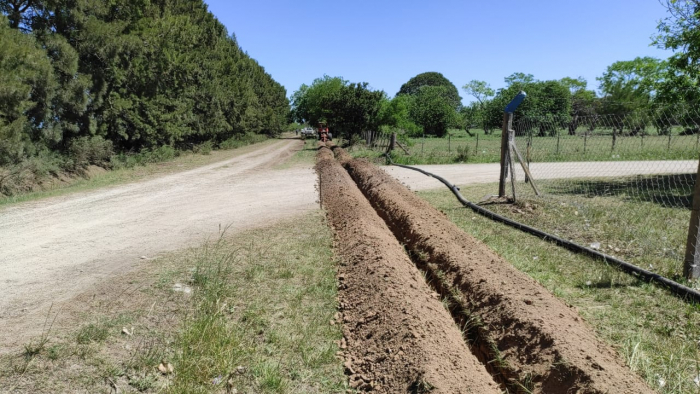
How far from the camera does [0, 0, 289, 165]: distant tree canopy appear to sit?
488 inches

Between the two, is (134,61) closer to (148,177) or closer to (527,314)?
(148,177)

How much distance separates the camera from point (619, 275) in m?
5.09

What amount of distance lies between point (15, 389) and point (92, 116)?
16.7 metres

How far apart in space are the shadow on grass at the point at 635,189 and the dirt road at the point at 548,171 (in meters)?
1.53

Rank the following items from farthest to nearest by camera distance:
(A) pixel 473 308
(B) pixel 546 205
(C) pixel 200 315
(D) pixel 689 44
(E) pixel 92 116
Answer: (E) pixel 92 116
(D) pixel 689 44
(B) pixel 546 205
(A) pixel 473 308
(C) pixel 200 315

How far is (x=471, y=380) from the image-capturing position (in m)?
3.02

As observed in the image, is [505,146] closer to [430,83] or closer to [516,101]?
[516,101]

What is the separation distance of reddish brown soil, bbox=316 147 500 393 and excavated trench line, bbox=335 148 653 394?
0.92ft

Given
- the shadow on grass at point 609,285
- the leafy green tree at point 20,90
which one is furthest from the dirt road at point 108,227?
the shadow on grass at point 609,285

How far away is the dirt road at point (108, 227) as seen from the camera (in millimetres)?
4941

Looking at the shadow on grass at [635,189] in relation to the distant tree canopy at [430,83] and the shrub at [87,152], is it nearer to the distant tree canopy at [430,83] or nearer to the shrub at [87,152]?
the shrub at [87,152]

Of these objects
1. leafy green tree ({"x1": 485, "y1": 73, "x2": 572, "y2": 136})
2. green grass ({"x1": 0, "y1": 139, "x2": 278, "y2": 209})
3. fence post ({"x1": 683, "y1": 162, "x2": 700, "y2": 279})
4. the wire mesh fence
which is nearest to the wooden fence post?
the wire mesh fence

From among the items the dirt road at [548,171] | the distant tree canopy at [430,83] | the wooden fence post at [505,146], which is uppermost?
the distant tree canopy at [430,83]

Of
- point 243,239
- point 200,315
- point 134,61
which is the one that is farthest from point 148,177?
point 200,315
